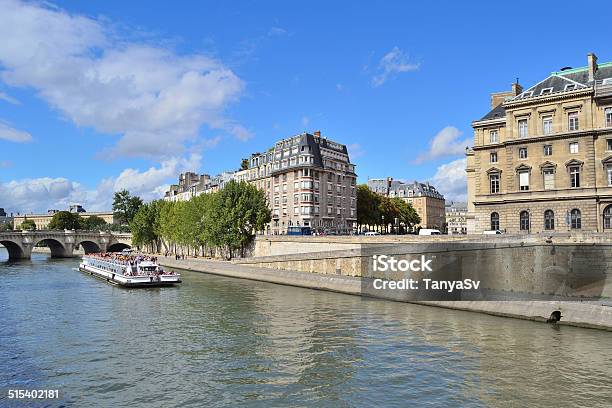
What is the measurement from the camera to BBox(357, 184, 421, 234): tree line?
328 feet

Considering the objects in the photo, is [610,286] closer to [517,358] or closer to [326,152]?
[517,358]

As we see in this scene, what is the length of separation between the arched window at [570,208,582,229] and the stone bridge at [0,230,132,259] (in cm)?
9289

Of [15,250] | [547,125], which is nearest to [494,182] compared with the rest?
[547,125]

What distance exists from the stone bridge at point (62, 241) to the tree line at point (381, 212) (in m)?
56.5

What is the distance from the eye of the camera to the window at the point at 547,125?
44656 millimetres

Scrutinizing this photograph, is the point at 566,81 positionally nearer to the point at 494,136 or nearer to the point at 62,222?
the point at 494,136

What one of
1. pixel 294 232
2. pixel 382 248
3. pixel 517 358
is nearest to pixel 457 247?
pixel 382 248

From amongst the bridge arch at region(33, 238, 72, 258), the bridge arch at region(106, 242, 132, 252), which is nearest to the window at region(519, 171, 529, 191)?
the bridge arch at region(33, 238, 72, 258)

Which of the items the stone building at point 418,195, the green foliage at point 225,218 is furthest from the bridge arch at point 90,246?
the stone building at point 418,195

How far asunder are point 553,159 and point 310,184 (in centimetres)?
4129

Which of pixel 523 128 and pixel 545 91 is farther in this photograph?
pixel 523 128

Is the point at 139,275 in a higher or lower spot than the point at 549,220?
lower

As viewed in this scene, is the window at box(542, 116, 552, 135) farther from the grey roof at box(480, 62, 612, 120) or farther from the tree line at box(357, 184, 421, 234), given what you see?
the tree line at box(357, 184, 421, 234)

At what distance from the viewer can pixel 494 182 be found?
4925 centimetres
